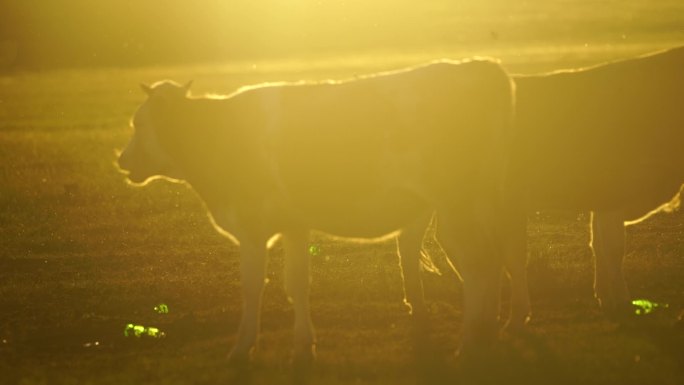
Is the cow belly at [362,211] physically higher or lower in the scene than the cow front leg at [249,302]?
higher

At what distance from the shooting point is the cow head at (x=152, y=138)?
11.9 meters

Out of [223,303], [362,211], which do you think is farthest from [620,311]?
[223,303]

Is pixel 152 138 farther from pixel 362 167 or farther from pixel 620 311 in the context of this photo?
pixel 620 311

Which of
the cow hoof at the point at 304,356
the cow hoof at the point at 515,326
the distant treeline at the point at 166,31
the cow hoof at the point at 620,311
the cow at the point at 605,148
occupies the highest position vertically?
the distant treeline at the point at 166,31

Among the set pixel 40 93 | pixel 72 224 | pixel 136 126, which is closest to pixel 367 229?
pixel 136 126

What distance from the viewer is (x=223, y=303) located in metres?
14.2

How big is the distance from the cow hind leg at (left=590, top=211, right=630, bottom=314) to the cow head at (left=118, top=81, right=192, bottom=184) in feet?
13.5

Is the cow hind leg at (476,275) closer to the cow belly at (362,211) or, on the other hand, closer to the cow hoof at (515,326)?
the cow belly at (362,211)

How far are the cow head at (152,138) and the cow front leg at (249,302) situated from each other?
137 centimetres

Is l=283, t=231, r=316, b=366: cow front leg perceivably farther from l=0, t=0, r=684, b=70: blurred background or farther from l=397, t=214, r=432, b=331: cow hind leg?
l=0, t=0, r=684, b=70: blurred background

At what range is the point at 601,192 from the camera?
12.6m

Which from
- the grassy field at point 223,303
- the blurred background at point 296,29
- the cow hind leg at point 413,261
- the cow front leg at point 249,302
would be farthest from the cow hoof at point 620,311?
the blurred background at point 296,29

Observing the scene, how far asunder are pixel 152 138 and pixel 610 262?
4506 millimetres

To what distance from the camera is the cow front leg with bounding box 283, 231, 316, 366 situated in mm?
11188
